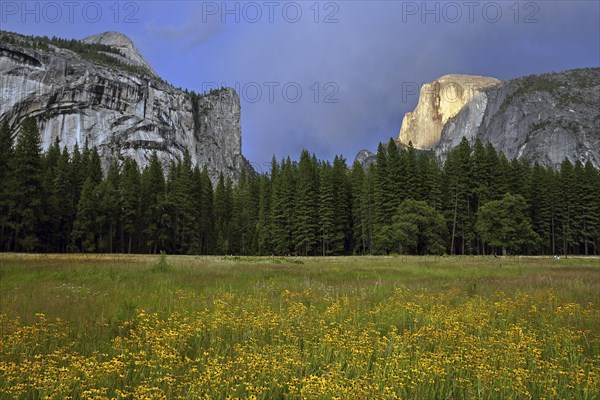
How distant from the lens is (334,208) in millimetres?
65000

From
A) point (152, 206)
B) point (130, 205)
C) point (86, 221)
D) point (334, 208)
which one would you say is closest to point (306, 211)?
point (334, 208)

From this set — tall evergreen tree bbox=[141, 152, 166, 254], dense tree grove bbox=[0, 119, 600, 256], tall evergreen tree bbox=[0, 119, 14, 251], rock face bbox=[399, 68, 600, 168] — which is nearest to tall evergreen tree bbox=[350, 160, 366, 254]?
dense tree grove bbox=[0, 119, 600, 256]

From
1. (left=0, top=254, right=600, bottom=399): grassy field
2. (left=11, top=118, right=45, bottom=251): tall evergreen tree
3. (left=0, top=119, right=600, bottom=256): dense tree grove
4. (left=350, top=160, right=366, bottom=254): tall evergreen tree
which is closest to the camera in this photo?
(left=0, top=254, right=600, bottom=399): grassy field

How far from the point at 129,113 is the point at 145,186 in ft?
323

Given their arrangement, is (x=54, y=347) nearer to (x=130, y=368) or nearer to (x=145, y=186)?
(x=130, y=368)

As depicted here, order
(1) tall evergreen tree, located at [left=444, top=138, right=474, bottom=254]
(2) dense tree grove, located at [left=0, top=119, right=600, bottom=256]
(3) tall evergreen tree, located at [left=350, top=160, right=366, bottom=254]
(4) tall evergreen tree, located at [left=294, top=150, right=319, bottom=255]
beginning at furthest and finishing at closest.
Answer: (3) tall evergreen tree, located at [left=350, top=160, right=366, bottom=254], (4) tall evergreen tree, located at [left=294, top=150, right=319, bottom=255], (1) tall evergreen tree, located at [left=444, top=138, right=474, bottom=254], (2) dense tree grove, located at [left=0, top=119, right=600, bottom=256]

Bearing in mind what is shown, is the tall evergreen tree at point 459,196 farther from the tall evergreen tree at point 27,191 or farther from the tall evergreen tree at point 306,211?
the tall evergreen tree at point 27,191

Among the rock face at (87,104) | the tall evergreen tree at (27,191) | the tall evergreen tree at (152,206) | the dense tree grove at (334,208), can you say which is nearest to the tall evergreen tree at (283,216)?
the dense tree grove at (334,208)

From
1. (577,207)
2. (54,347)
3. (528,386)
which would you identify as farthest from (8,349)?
(577,207)

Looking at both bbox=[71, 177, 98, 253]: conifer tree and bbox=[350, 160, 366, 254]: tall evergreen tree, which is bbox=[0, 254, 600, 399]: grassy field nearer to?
bbox=[71, 177, 98, 253]: conifer tree

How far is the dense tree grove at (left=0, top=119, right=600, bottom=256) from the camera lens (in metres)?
52.3

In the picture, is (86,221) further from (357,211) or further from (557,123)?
(557,123)

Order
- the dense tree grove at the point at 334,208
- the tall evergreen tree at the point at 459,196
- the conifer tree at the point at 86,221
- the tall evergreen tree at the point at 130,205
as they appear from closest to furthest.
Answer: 1. the dense tree grove at the point at 334,208
2. the conifer tree at the point at 86,221
3. the tall evergreen tree at the point at 130,205
4. the tall evergreen tree at the point at 459,196

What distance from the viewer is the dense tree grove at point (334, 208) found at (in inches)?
2061
